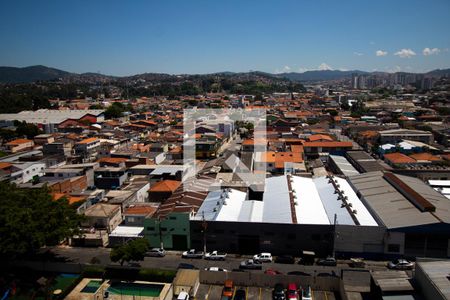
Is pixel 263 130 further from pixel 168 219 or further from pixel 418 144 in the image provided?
pixel 168 219

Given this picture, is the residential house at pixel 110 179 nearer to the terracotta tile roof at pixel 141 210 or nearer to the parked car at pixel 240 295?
the terracotta tile roof at pixel 141 210

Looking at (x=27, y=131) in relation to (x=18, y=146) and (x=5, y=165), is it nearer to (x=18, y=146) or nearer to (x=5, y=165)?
(x=18, y=146)

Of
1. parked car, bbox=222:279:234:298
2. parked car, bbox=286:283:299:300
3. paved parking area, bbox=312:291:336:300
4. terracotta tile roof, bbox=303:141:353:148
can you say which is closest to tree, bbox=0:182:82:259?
parked car, bbox=222:279:234:298

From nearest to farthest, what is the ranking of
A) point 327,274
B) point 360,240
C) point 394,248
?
point 327,274 < point 394,248 < point 360,240

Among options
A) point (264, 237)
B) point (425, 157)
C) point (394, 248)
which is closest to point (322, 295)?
point (264, 237)

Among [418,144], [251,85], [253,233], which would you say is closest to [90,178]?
[253,233]
